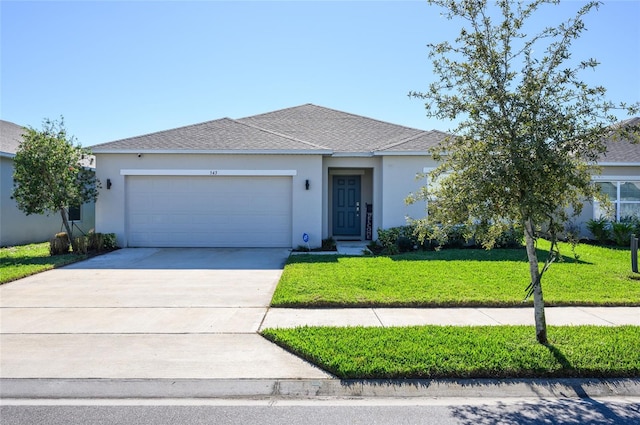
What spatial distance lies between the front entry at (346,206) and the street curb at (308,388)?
11.8 metres

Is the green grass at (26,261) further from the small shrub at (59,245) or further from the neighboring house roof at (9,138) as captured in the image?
the neighboring house roof at (9,138)

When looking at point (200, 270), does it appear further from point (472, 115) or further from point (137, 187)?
point (472, 115)

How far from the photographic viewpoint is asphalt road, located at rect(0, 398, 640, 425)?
359 centimetres

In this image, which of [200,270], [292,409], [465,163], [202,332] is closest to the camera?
[292,409]

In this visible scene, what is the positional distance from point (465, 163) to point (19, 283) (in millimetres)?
8916

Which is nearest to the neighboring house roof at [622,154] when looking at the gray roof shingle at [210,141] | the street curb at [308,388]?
the gray roof shingle at [210,141]

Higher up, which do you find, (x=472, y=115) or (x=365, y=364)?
(x=472, y=115)

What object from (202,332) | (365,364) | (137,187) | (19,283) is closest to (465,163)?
(365,364)

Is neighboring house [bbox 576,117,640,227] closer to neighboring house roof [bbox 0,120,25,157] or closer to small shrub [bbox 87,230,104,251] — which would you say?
small shrub [bbox 87,230,104,251]

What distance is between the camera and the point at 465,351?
4.73 meters

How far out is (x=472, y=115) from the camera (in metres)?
4.81

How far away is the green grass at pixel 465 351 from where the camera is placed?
14.3ft

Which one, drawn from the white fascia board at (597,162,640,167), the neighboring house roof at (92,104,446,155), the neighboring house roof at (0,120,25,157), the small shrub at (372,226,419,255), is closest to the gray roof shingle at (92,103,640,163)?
the neighboring house roof at (92,104,446,155)

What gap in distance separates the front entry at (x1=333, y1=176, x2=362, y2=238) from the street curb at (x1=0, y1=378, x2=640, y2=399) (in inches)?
464
